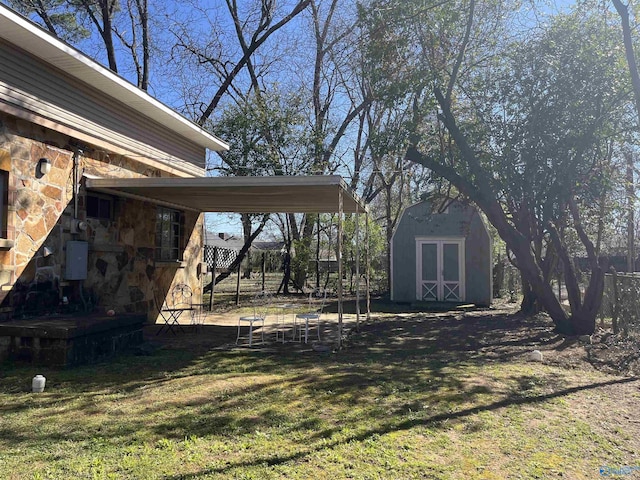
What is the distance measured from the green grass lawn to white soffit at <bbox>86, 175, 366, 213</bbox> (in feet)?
8.35

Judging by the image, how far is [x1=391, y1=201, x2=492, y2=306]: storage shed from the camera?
15.3 meters

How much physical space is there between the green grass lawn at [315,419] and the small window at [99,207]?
9.42ft

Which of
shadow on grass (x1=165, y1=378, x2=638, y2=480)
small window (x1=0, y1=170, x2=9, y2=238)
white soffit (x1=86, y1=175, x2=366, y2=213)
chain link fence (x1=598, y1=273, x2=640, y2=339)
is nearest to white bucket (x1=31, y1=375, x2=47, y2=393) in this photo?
small window (x1=0, y1=170, x2=9, y2=238)

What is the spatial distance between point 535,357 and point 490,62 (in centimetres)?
620

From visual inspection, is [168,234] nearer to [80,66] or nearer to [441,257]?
[80,66]

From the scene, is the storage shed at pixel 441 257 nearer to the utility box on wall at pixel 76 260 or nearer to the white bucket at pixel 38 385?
the utility box on wall at pixel 76 260

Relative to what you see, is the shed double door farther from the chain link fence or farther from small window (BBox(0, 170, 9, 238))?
small window (BBox(0, 170, 9, 238))

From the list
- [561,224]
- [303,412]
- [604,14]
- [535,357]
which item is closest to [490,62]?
[604,14]

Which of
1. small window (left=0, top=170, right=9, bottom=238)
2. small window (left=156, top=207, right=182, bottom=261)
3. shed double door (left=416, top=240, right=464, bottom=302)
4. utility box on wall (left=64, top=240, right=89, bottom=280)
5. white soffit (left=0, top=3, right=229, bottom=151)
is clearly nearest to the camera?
Result: white soffit (left=0, top=3, right=229, bottom=151)

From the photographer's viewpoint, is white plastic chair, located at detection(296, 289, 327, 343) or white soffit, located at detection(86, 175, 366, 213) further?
white plastic chair, located at detection(296, 289, 327, 343)

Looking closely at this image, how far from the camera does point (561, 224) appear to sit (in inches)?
396

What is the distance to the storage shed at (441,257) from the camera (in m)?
15.3

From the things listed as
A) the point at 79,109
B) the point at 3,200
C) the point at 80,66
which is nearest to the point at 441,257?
the point at 79,109

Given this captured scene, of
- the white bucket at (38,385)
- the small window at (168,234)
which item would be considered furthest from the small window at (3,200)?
the small window at (168,234)
